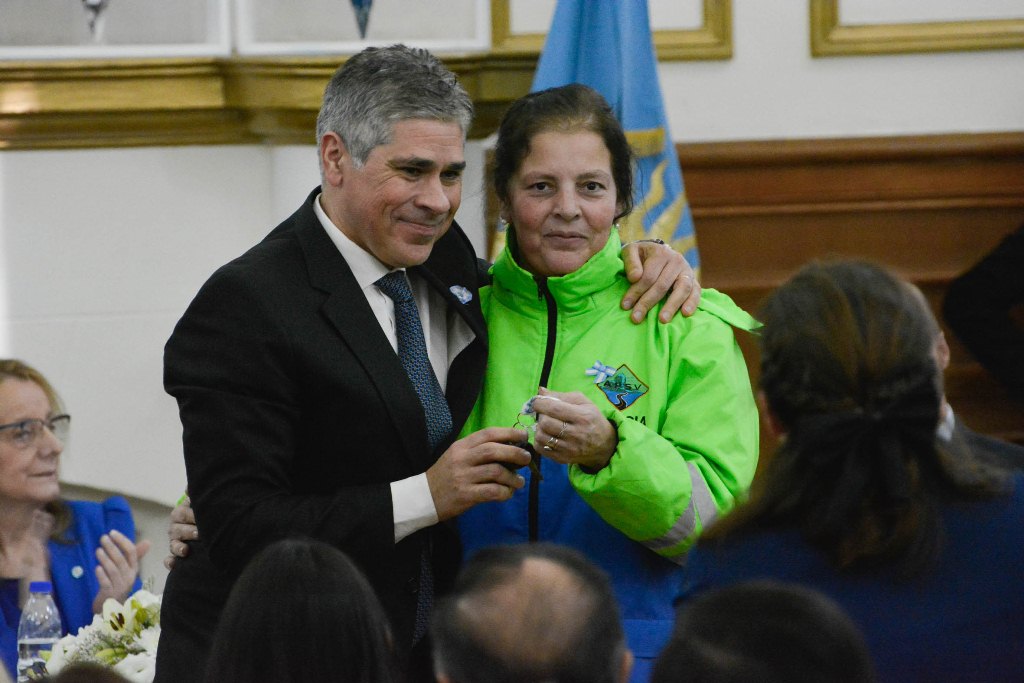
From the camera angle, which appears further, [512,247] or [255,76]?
[255,76]

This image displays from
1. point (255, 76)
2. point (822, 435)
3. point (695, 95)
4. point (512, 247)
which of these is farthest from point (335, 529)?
point (695, 95)

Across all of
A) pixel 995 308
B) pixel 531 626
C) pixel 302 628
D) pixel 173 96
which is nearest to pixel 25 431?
pixel 173 96

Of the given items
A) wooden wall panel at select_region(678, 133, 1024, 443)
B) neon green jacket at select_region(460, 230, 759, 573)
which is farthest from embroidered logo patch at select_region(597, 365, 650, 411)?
wooden wall panel at select_region(678, 133, 1024, 443)

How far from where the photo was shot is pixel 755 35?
13.0 feet

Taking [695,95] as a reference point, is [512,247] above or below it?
below

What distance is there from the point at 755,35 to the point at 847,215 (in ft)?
1.79

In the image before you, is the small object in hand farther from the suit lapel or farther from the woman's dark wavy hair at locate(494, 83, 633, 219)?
the woman's dark wavy hair at locate(494, 83, 633, 219)

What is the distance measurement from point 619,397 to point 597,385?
39 millimetres

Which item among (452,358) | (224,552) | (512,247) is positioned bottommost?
(224,552)

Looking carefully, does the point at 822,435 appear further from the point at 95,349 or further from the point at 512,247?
the point at 95,349

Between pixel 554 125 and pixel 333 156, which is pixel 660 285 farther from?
pixel 333 156

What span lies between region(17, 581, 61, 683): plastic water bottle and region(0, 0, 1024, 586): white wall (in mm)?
949

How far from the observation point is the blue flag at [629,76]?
11.6 ft

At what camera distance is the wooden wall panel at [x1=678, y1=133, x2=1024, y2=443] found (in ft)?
13.0
